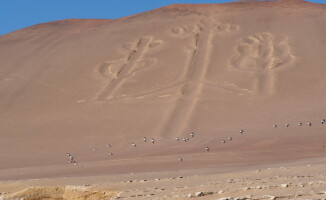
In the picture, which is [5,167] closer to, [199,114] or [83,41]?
[199,114]

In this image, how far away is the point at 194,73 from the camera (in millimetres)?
27219

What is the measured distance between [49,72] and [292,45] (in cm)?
1138

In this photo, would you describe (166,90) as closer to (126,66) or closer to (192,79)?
(192,79)

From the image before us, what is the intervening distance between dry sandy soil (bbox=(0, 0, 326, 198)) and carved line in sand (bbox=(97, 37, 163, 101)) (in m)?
0.06

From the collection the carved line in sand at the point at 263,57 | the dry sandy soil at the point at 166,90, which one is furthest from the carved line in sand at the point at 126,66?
the carved line in sand at the point at 263,57

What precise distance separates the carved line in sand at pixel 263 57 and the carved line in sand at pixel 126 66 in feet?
13.5

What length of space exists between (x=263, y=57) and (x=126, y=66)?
20.0 feet

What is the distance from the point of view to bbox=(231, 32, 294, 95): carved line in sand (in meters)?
26.0

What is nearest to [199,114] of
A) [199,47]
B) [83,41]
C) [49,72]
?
[199,47]

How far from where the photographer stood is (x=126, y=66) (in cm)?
2866

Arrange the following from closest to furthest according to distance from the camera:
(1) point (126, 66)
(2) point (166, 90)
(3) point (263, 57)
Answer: (2) point (166, 90), (3) point (263, 57), (1) point (126, 66)

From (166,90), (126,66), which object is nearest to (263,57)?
(166,90)

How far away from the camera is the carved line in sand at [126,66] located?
26734 millimetres

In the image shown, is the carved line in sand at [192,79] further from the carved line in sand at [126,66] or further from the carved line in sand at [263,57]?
the carved line in sand at [126,66]
